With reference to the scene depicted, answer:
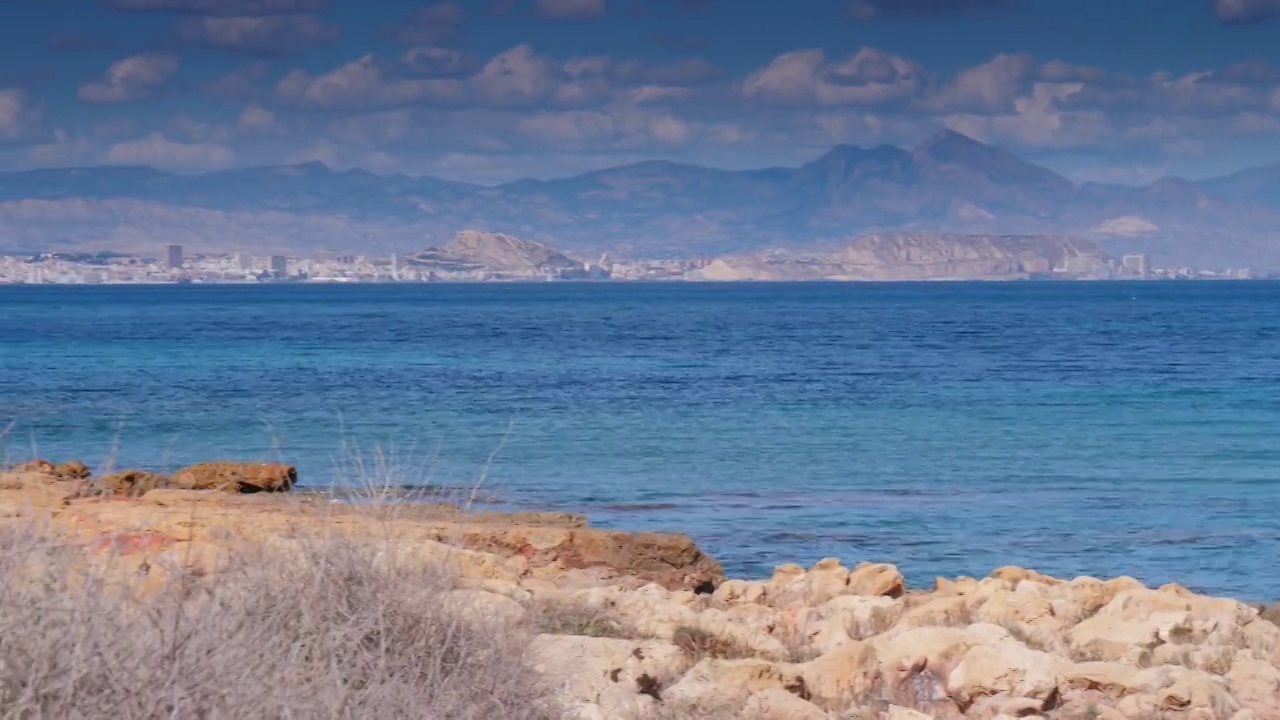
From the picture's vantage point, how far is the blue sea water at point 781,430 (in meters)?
20.9

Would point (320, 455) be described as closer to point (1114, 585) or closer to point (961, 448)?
point (961, 448)

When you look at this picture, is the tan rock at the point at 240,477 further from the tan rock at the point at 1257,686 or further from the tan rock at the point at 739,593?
the tan rock at the point at 1257,686

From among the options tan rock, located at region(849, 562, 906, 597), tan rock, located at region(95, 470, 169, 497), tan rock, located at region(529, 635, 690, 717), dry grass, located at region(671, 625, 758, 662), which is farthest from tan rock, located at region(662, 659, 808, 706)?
tan rock, located at region(95, 470, 169, 497)

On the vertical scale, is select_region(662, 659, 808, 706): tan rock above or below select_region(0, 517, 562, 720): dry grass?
below

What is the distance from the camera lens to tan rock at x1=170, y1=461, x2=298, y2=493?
19.5m

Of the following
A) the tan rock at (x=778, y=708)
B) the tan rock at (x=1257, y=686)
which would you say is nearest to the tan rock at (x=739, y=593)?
the tan rock at (x=1257, y=686)

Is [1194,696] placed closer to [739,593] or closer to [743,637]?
[743,637]

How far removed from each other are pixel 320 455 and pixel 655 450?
5.76 metres

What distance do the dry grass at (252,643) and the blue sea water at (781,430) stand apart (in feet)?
2.74

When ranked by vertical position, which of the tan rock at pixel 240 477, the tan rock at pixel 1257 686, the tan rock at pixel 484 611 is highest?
the tan rock at pixel 484 611

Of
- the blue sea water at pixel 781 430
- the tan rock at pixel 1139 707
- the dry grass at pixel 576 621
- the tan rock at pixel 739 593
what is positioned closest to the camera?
the tan rock at pixel 1139 707

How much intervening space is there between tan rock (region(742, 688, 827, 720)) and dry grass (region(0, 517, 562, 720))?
204 cm

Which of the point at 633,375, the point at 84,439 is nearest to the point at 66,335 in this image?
the point at 633,375

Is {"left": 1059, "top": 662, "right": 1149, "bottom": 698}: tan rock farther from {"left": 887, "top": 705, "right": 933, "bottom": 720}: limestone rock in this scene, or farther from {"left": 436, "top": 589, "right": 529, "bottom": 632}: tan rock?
{"left": 436, "top": 589, "right": 529, "bottom": 632}: tan rock
